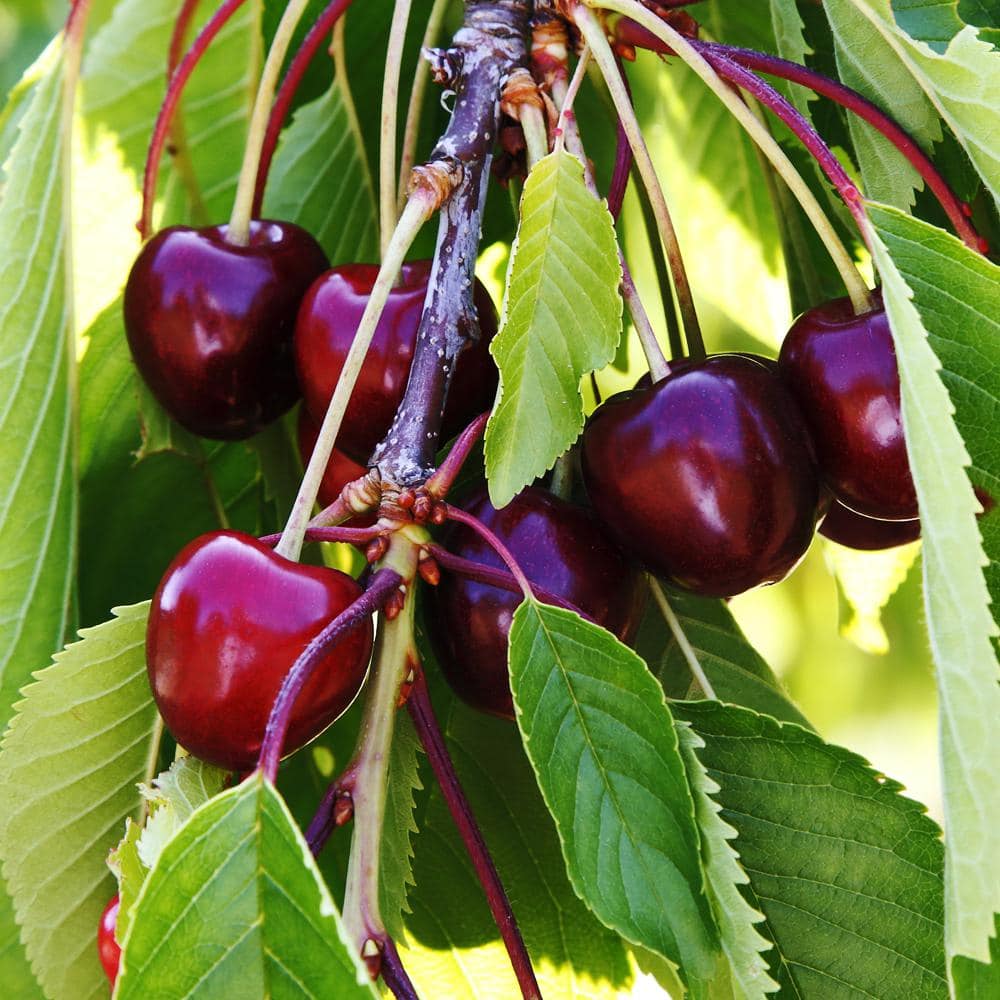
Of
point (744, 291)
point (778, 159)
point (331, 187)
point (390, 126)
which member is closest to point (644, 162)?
point (778, 159)

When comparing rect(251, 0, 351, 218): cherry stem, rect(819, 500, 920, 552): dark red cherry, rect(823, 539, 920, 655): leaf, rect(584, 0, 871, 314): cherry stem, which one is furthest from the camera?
rect(823, 539, 920, 655): leaf

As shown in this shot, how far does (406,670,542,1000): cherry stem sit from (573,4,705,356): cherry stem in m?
0.31

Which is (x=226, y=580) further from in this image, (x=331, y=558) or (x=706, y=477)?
(x=331, y=558)

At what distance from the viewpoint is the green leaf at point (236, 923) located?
0.57m

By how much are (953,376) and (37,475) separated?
73 centimetres

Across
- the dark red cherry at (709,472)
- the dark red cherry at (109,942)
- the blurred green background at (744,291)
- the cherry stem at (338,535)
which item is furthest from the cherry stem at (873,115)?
the dark red cherry at (109,942)

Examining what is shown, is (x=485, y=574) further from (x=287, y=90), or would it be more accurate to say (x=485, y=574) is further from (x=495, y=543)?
(x=287, y=90)

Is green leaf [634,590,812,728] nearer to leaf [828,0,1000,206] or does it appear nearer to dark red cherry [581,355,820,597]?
dark red cherry [581,355,820,597]

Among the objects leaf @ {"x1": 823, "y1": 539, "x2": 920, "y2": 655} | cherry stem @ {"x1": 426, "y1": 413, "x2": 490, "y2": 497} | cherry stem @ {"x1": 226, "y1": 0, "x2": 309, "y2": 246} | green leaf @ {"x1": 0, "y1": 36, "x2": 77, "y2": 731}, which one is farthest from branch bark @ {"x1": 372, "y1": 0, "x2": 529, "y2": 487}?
leaf @ {"x1": 823, "y1": 539, "x2": 920, "y2": 655}

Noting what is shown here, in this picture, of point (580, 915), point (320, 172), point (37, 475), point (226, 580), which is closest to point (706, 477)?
point (226, 580)

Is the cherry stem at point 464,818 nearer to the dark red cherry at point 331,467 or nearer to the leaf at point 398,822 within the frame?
the leaf at point 398,822

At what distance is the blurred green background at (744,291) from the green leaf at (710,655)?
0.60 feet

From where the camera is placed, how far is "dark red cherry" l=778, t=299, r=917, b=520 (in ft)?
2.51

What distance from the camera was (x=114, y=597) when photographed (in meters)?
1.14
